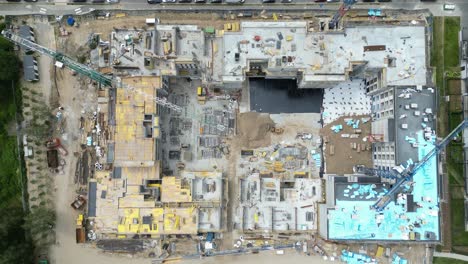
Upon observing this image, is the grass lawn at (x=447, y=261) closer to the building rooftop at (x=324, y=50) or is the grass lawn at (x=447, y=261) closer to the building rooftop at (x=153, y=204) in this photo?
the building rooftop at (x=324, y=50)

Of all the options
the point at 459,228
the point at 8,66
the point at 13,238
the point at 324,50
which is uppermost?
the point at 324,50

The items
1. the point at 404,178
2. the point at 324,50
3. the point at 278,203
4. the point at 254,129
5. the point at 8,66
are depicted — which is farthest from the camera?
the point at 254,129

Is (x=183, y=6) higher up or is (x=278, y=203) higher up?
(x=183, y=6)

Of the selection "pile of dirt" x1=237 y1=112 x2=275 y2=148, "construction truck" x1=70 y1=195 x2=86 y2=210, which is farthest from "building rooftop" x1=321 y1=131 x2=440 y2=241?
"construction truck" x1=70 y1=195 x2=86 y2=210

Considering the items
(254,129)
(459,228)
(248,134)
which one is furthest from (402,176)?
(248,134)

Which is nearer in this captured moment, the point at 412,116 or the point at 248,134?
the point at 412,116

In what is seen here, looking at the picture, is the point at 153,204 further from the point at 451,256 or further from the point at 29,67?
the point at 451,256
